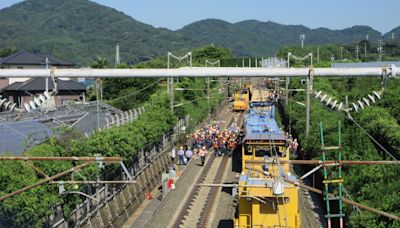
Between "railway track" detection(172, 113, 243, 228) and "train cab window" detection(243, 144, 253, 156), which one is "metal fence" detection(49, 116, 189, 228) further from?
"train cab window" detection(243, 144, 253, 156)

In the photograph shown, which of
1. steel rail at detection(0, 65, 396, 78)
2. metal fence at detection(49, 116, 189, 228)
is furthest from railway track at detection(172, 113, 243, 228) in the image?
steel rail at detection(0, 65, 396, 78)

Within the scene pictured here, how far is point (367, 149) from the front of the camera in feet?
65.0

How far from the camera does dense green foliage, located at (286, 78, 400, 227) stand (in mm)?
13500

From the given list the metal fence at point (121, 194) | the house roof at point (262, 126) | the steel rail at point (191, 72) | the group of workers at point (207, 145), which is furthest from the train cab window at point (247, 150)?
the steel rail at point (191, 72)

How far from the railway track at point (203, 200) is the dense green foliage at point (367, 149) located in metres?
4.84

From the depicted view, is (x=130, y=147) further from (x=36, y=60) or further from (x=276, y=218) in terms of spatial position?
(x=36, y=60)

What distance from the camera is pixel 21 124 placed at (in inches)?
979

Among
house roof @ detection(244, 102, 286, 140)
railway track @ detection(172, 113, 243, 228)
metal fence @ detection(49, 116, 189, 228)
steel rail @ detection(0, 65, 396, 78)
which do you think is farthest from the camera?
house roof @ detection(244, 102, 286, 140)

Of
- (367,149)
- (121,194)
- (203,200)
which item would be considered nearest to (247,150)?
(203,200)

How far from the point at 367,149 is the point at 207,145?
1758 centimetres

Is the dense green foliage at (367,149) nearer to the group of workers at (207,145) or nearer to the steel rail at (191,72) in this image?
the group of workers at (207,145)

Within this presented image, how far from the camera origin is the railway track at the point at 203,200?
21098mm

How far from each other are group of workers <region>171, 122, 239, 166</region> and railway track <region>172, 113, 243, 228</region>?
2.91ft

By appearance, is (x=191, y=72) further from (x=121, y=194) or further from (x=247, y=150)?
(x=121, y=194)
